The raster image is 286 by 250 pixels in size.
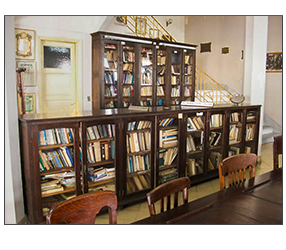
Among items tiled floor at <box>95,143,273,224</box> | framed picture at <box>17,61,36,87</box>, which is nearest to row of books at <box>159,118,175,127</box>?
tiled floor at <box>95,143,273,224</box>

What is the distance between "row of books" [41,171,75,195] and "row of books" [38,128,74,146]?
0.34 meters

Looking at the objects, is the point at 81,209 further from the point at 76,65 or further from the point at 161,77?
the point at 161,77

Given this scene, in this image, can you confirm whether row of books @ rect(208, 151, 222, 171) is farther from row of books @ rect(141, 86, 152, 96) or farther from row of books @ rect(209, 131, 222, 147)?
row of books @ rect(141, 86, 152, 96)

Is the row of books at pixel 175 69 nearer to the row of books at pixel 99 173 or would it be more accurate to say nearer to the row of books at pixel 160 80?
the row of books at pixel 160 80

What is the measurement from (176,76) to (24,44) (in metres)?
3.66

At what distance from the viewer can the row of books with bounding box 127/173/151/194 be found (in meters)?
3.40

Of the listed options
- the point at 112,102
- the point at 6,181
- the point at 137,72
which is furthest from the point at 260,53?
the point at 6,181

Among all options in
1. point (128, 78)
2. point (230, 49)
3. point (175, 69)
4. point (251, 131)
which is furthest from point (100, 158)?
point (230, 49)

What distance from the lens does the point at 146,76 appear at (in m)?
6.61

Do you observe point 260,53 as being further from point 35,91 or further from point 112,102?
point 35,91

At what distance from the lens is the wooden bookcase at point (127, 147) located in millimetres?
Answer: 2703
